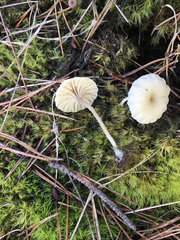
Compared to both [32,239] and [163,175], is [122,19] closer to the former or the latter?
[163,175]

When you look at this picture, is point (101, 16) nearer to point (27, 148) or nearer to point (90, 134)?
point (90, 134)

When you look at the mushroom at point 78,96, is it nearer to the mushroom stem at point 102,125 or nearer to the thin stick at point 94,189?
the mushroom stem at point 102,125

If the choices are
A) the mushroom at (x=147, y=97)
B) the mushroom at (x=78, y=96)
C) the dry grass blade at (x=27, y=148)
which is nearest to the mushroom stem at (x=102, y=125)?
the mushroom at (x=78, y=96)

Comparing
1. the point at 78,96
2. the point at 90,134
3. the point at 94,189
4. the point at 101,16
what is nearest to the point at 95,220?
the point at 94,189

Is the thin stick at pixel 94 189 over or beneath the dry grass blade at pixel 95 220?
over

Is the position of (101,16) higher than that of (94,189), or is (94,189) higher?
(101,16)

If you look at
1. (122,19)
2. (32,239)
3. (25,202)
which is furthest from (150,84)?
(32,239)

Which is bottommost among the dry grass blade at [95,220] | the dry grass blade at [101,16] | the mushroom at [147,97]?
the dry grass blade at [95,220]
